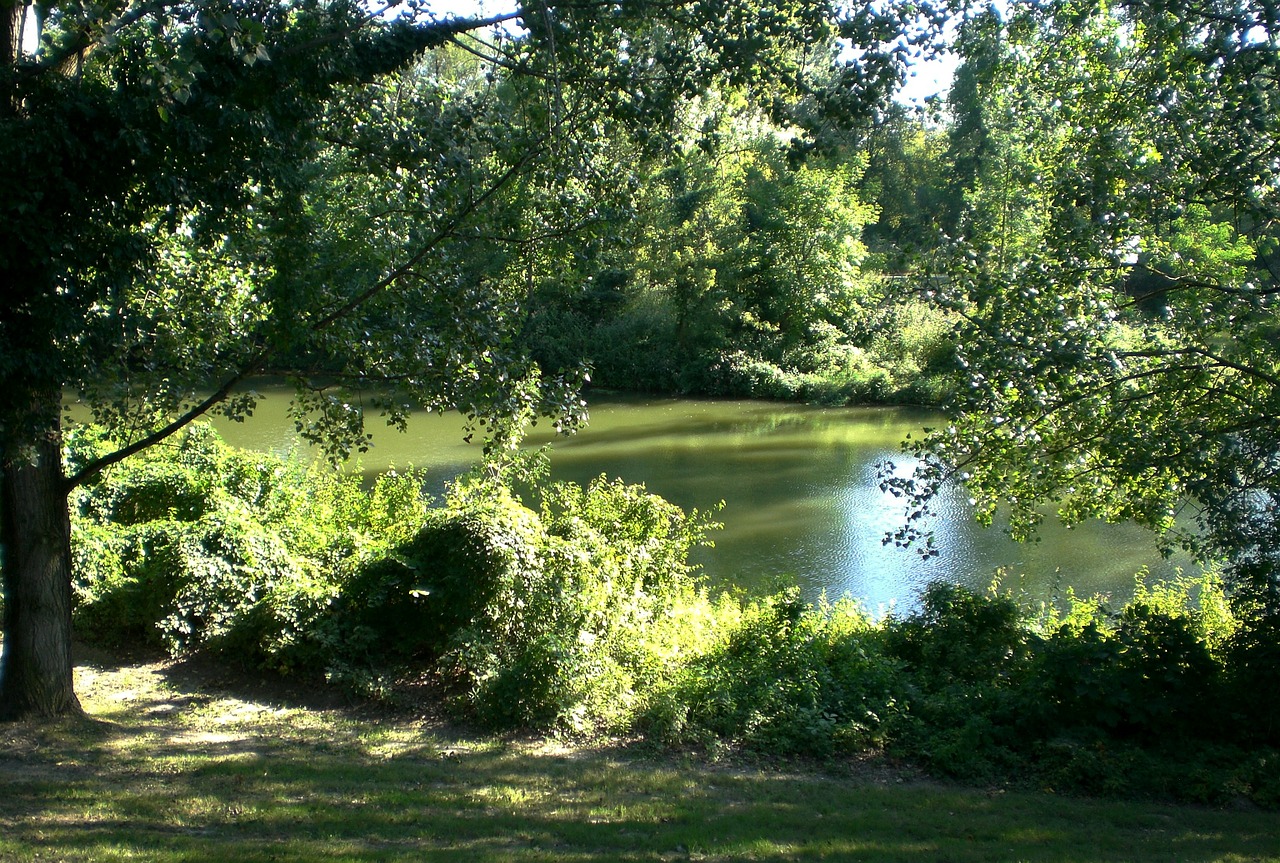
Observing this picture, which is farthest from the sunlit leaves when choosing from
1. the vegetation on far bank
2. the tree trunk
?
the tree trunk

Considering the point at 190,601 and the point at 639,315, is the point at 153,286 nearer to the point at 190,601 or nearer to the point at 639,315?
the point at 190,601

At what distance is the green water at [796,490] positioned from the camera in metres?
15.3

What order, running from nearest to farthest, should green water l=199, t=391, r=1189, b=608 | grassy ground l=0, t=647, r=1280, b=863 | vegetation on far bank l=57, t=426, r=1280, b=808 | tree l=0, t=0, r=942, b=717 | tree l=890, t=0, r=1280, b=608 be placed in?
grassy ground l=0, t=647, r=1280, b=863 < tree l=0, t=0, r=942, b=717 < vegetation on far bank l=57, t=426, r=1280, b=808 < tree l=890, t=0, r=1280, b=608 < green water l=199, t=391, r=1189, b=608

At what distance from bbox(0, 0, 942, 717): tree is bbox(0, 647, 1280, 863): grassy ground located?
131 cm

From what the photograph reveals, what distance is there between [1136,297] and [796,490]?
42.3ft

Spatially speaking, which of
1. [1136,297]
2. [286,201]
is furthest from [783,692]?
[286,201]

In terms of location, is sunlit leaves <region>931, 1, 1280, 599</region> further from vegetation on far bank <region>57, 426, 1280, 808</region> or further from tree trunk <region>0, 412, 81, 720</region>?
tree trunk <region>0, 412, 81, 720</region>

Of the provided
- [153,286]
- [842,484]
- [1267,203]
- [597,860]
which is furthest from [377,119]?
[842,484]

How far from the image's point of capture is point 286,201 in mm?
6848

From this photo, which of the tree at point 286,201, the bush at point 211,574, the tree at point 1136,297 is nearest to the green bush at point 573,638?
the bush at point 211,574

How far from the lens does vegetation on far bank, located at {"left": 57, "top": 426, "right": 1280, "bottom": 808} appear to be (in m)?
7.66

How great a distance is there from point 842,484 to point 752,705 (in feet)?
46.4

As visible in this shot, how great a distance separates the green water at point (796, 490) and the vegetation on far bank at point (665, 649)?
3.06 metres

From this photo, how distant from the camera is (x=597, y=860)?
197 inches
